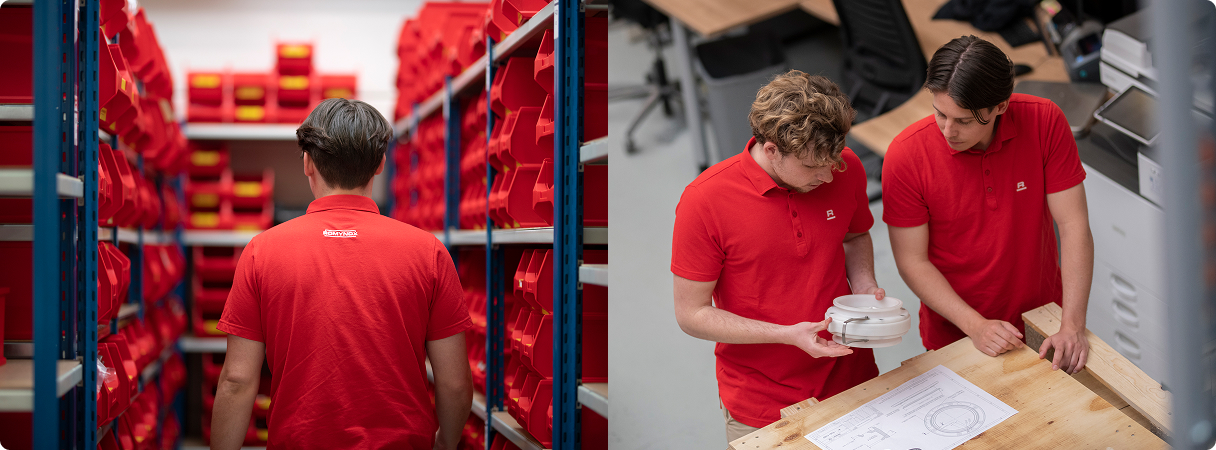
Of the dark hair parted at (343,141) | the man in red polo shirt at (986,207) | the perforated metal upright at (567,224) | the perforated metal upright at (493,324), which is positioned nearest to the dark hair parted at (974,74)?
the man in red polo shirt at (986,207)

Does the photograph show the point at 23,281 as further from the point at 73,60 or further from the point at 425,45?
the point at 425,45

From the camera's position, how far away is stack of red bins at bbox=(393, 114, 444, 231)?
406 cm

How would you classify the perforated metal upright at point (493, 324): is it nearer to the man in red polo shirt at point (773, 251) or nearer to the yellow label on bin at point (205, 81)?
the man in red polo shirt at point (773, 251)

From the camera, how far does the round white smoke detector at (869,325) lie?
1469mm

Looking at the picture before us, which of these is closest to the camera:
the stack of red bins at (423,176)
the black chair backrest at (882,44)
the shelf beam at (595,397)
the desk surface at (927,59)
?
the shelf beam at (595,397)

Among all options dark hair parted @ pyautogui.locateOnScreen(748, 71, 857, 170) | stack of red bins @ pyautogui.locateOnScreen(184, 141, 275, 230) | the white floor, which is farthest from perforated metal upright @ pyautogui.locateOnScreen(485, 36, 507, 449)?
stack of red bins @ pyautogui.locateOnScreen(184, 141, 275, 230)

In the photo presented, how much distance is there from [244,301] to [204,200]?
405 cm

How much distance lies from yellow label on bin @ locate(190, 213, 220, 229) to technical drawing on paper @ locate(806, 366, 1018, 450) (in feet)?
15.8

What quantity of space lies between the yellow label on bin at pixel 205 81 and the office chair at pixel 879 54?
4075 mm

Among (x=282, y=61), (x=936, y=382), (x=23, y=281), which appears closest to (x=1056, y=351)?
(x=936, y=382)

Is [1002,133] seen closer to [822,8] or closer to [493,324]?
[493,324]

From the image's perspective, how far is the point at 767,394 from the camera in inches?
69.6

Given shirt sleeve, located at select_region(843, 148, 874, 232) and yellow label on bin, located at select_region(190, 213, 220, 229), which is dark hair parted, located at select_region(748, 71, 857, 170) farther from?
yellow label on bin, located at select_region(190, 213, 220, 229)

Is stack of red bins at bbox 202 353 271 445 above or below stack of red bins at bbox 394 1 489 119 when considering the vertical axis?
below
